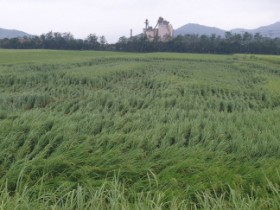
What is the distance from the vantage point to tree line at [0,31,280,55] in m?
63.4

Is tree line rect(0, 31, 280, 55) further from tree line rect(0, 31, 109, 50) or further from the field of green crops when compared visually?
the field of green crops

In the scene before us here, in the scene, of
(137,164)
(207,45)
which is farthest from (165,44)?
(137,164)

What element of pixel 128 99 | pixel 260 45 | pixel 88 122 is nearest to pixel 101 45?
pixel 260 45

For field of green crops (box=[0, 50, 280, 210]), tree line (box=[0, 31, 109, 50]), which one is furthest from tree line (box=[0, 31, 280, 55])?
field of green crops (box=[0, 50, 280, 210])

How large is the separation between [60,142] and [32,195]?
133 centimetres

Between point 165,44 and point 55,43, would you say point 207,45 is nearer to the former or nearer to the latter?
point 165,44

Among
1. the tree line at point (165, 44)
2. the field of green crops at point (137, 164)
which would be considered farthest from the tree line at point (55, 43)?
the field of green crops at point (137, 164)

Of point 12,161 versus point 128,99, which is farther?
point 128,99

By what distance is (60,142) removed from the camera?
14.5ft

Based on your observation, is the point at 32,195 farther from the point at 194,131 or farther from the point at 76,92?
the point at 76,92

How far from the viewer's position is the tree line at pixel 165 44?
6344cm

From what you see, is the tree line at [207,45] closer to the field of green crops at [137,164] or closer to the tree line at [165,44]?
the tree line at [165,44]

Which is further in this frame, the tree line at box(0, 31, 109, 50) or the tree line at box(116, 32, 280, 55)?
the tree line at box(0, 31, 109, 50)

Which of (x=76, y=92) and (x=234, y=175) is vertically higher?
(x=234, y=175)
